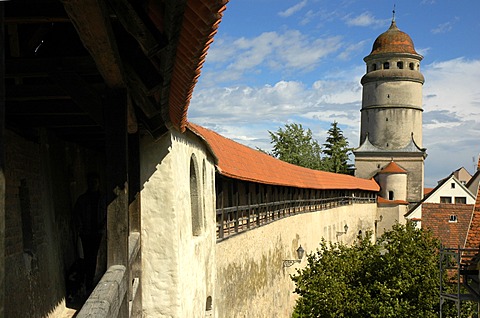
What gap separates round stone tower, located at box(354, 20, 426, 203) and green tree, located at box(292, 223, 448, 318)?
30110 millimetres

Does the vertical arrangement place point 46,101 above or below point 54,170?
above

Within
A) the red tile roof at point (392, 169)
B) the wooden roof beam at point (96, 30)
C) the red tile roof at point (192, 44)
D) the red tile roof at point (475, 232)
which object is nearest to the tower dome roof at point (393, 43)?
the red tile roof at point (392, 169)

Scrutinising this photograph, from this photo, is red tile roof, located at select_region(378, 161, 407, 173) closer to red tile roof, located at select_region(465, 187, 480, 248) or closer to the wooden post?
red tile roof, located at select_region(465, 187, 480, 248)

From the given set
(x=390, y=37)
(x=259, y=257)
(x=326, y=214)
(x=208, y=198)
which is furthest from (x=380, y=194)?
(x=208, y=198)

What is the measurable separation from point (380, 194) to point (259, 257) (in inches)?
1232

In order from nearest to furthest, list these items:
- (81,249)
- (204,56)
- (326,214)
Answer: (204,56)
(81,249)
(326,214)

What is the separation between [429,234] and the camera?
17.7 meters

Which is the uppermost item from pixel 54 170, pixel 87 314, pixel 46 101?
pixel 46 101

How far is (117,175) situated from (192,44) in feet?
5.29

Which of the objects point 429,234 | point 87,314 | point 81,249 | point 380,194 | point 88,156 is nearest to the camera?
point 87,314

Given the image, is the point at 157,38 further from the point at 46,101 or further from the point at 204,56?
the point at 46,101

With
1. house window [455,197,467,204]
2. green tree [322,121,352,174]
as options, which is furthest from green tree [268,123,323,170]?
house window [455,197,467,204]

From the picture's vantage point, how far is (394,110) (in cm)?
4688

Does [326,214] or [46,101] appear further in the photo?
[326,214]
